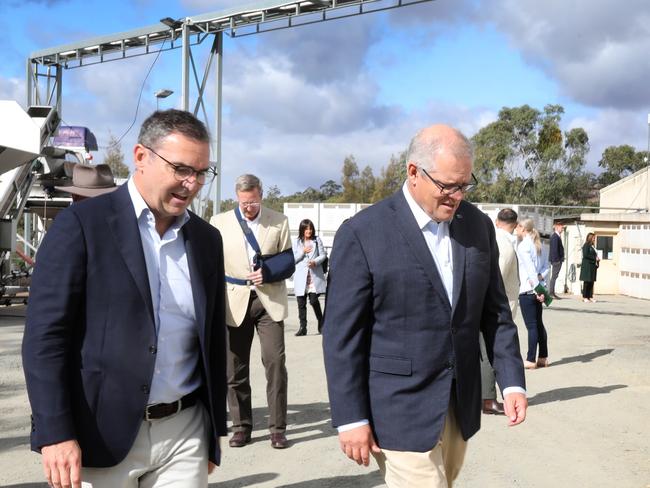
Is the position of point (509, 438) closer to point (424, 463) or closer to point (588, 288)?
point (424, 463)

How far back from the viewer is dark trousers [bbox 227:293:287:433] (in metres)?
5.89

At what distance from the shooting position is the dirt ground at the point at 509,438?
5.25 metres

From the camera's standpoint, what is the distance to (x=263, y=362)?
19.4ft

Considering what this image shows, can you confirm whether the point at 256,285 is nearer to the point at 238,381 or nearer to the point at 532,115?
the point at 238,381

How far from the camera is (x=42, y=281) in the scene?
7.91 feet

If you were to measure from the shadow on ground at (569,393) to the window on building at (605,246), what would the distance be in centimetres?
1865

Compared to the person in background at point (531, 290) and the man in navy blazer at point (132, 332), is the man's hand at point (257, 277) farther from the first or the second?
the person in background at point (531, 290)

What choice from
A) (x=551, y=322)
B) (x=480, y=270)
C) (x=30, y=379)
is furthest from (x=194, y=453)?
(x=551, y=322)

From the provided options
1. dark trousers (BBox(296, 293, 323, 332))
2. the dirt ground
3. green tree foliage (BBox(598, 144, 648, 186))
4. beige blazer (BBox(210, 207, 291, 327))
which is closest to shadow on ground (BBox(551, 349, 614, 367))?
the dirt ground

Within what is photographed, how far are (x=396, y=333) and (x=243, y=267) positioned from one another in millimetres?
3169

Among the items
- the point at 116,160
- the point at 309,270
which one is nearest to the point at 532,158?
the point at 116,160

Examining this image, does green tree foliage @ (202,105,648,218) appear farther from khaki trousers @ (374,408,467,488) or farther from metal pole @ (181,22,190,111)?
khaki trousers @ (374,408,467,488)

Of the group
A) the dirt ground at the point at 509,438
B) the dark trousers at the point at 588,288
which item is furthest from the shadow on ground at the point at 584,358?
the dark trousers at the point at 588,288

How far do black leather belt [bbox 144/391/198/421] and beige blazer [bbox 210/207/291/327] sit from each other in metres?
3.16
